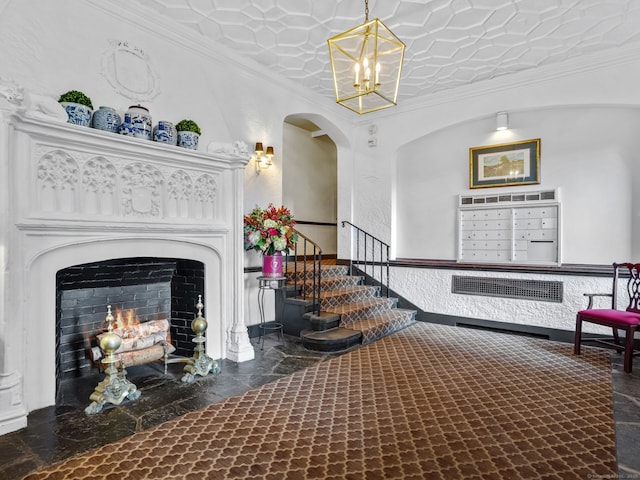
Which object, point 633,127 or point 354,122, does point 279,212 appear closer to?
point 354,122

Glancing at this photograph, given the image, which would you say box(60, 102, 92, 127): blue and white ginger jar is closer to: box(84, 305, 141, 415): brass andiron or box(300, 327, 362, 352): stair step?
box(84, 305, 141, 415): brass andiron

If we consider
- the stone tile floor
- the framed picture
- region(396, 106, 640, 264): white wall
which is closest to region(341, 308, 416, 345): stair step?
the stone tile floor

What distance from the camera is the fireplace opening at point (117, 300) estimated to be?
3131mm

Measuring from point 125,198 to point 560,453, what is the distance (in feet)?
11.8

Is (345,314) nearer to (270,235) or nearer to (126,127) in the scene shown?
(270,235)

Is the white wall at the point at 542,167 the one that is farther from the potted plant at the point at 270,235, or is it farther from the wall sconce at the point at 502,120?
the potted plant at the point at 270,235

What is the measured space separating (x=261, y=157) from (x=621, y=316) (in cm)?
436

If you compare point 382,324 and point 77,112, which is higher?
point 77,112

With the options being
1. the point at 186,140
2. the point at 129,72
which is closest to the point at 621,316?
the point at 186,140

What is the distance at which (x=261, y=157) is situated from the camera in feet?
15.6

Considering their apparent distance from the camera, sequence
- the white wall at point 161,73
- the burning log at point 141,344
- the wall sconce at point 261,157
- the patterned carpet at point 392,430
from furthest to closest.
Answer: the wall sconce at point 261,157 < the burning log at point 141,344 < the white wall at point 161,73 < the patterned carpet at point 392,430

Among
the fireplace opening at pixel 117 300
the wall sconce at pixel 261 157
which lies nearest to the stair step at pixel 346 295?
the fireplace opening at pixel 117 300

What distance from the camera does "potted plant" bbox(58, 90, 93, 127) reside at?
2.79m

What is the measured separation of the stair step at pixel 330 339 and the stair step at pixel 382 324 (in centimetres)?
15
